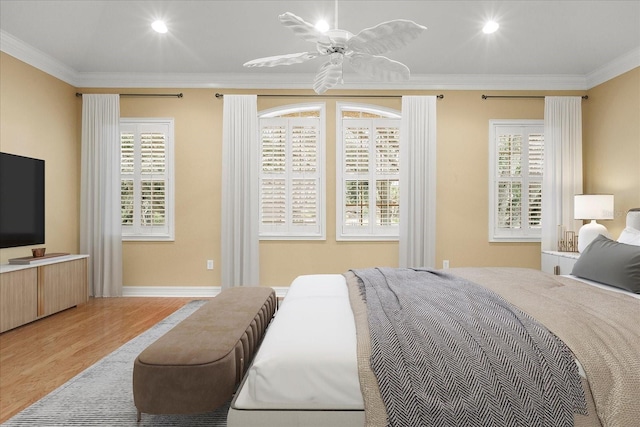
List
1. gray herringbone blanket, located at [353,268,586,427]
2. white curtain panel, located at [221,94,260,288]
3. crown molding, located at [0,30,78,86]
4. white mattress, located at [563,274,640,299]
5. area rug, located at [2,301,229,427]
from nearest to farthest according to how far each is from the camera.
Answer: gray herringbone blanket, located at [353,268,586,427] < area rug, located at [2,301,229,427] < white mattress, located at [563,274,640,299] < crown molding, located at [0,30,78,86] < white curtain panel, located at [221,94,260,288]

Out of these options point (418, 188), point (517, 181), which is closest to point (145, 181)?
point (418, 188)

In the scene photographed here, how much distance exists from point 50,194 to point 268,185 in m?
2.57

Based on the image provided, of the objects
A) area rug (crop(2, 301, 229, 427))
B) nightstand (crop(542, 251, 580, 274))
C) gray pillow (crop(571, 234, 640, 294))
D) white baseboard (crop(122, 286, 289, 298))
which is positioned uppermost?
gray pillow (crop(571, 234, 640, 294))

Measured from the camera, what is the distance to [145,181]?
4992mm

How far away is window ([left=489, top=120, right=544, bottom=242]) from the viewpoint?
5.00m

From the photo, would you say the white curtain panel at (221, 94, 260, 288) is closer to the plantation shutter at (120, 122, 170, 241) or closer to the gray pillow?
the plantation shutter at (120, 122, 170, 241)

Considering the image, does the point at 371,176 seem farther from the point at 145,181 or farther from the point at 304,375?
the point at 304,375

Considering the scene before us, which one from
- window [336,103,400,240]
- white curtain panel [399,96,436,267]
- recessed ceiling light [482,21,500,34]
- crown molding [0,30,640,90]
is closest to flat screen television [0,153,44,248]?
crown molding [0,30,640,90]

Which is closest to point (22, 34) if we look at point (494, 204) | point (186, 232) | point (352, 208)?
point (186, 232)

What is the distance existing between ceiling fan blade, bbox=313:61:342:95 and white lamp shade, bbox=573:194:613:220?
3.38m

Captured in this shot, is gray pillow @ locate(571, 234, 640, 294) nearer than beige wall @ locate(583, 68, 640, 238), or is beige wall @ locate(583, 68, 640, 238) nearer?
gray pillow @ locate(571, 234, 640, 294)

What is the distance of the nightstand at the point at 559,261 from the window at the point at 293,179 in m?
2.76

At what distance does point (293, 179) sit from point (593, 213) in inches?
138

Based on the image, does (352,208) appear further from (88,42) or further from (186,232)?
(88,42)
